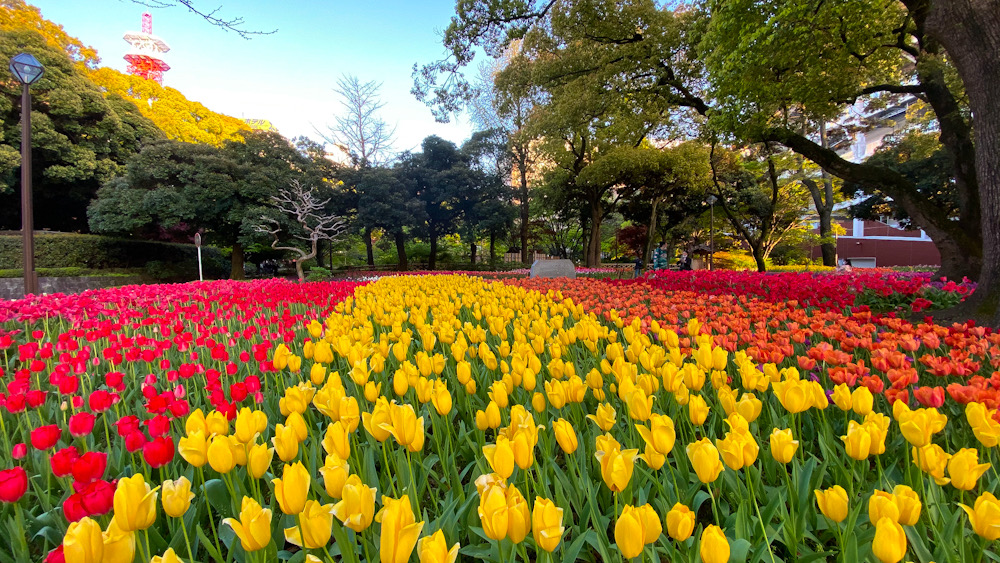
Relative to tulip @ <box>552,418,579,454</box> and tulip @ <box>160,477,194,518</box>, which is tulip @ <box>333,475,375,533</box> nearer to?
tulip @ <box>160,477,194,518</box>

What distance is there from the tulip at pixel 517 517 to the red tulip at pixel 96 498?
831 millimetres

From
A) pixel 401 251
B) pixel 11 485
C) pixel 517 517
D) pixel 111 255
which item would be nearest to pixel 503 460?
pixel 517 517

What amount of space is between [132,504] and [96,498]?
10.5 inches

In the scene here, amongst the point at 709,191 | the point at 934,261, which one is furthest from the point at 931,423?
the point at 934,261

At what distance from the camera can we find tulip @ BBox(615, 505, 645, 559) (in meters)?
0.71

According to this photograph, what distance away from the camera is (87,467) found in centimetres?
103

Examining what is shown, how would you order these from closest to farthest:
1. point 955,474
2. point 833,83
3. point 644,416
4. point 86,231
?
point 955,474
point 644,416
point 833,83
point 86,231

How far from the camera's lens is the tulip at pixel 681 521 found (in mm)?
812

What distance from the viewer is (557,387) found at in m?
1.47

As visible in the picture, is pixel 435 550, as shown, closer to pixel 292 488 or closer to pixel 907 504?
pixel 292 488

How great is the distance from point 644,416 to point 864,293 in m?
5.75

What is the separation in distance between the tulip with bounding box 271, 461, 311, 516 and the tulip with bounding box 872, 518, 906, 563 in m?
0.99

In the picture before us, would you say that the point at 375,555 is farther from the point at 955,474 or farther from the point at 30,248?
the point at 30,248

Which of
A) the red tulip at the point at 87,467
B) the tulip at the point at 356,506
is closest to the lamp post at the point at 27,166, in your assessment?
the red tulip at the point at 87,467
